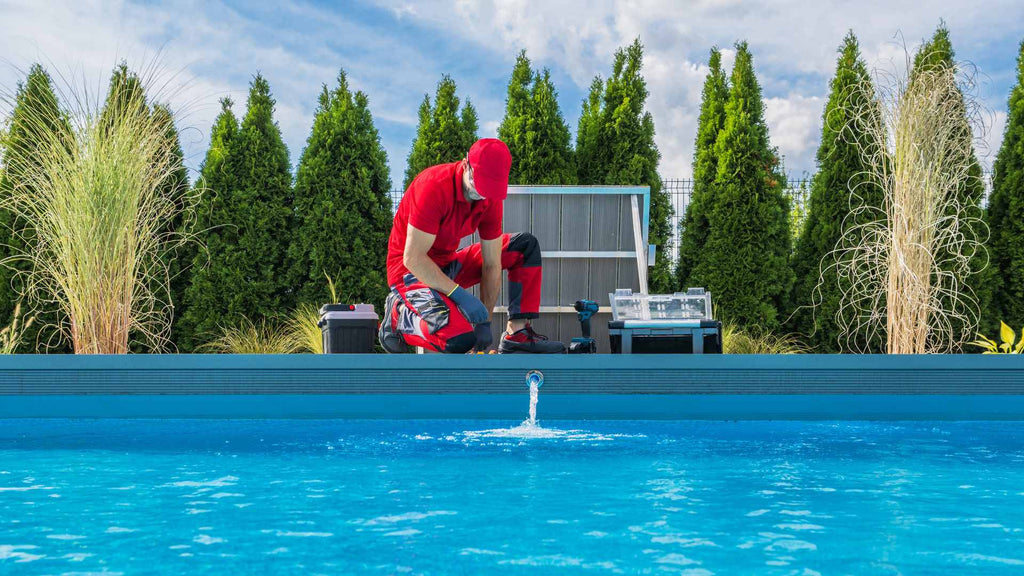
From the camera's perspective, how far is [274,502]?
7.01 feet

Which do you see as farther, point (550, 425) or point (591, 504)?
point (550, 425)

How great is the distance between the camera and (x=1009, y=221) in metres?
6.65

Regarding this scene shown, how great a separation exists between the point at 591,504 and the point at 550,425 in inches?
57.5

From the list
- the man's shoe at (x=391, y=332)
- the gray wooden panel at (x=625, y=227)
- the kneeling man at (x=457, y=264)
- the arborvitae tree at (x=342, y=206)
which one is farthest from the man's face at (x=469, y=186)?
the arborvitae tree at (x=342, y=206)

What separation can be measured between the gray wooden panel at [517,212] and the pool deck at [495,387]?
7.78 feet

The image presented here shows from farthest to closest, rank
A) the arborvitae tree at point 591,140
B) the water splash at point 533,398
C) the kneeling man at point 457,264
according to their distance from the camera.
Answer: the arborvitae tree at point 591,140 → the kneeling man at point 457,264 → the water splash at point 533,398

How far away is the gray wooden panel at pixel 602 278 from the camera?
5.84 meters

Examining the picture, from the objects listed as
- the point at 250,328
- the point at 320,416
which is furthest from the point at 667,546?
the point at 250,328

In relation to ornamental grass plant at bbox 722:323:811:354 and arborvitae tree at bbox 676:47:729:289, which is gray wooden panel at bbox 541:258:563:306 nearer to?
ornamental grass plant at bbox 722:323:811:354

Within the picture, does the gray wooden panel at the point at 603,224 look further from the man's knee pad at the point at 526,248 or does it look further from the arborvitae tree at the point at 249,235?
the arborvitae tree at the point at 249,235

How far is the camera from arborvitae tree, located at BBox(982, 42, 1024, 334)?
6.58 meters

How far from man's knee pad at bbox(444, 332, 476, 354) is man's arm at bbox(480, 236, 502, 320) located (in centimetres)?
24

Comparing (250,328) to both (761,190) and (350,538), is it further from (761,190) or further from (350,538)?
(350,538)

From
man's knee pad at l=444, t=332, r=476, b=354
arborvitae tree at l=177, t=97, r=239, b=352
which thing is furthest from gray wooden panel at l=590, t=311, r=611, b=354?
arborvitae tree at l=177, t=97, r=239, b=352
